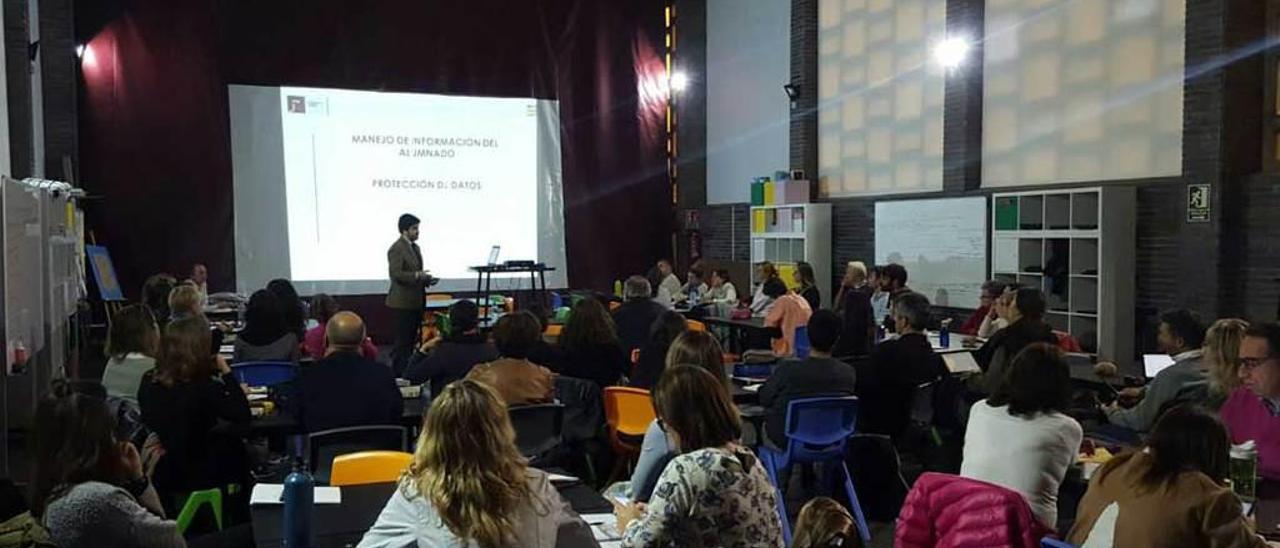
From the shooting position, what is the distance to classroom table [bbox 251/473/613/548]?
284 centimetres

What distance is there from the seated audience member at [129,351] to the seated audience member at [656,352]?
2.37 meters

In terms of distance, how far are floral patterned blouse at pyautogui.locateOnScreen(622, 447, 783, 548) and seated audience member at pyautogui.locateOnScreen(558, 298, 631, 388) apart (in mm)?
3096

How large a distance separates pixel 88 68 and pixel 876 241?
8903mm

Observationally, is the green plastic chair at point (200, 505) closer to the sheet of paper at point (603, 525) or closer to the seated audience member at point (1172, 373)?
the sheet of paper at point (603, 525)

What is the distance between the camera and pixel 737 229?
44.1 feet

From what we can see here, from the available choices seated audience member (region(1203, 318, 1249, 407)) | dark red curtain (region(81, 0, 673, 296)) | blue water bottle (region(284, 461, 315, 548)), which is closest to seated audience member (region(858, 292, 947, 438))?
seated audience member (region(1203, 318, 1249, 407))

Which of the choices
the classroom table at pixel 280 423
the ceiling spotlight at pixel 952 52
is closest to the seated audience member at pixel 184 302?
the classroom table at pixel 280 423

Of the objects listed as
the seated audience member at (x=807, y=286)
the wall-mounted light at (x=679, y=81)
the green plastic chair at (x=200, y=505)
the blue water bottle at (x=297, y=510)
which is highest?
the wall-mounted light at (x=679, y=81)

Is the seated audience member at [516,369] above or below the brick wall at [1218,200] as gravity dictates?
below

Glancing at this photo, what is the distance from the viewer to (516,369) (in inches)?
193

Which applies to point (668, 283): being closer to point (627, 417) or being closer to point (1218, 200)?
point (1218, 200)

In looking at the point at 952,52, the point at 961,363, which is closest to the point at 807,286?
the point at 952,52

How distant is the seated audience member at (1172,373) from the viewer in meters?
4.27

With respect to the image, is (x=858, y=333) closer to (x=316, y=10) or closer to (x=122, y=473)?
(x=122, y=473)
